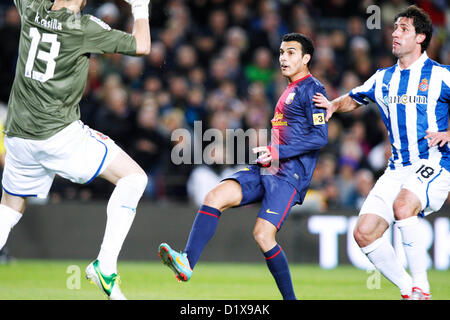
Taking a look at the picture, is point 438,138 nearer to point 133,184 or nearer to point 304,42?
point 304,42

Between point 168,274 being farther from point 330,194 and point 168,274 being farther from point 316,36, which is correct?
point 316,36

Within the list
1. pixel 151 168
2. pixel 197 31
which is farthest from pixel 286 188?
pixel 197 31

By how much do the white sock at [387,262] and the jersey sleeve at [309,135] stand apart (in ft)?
3.02

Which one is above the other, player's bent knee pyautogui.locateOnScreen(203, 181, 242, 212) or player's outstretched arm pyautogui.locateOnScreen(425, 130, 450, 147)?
player's outstretched arm pyautogui.locateOnScreen(425, 130, 450, 147)

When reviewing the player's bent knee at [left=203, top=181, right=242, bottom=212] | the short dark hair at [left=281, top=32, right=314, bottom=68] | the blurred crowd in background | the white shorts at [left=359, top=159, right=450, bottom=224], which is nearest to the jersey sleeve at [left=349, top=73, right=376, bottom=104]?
the short dark hair at [left=281, top=32, right=314, bottom=68]

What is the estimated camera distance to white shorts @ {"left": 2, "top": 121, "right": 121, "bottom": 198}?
16.6 feet

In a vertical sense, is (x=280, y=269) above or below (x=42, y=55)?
below

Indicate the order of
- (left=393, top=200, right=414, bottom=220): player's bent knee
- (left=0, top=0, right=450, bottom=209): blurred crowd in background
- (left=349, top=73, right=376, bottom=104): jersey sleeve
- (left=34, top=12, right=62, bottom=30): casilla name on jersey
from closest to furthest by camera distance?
1. (left=34, top=12, right=62, bottom=30): casilla name on jersey
2. (left=393, top=200, right=414, bottom=220): player's bent knee
3. (left=349, top=73, right=376, bottom=104): jersey sleeve
4. (left=0, top=0, right=450, bottom=209): blurred crowd in background

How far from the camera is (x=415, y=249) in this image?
5664 mm

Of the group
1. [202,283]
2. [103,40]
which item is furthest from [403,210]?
[202,283]

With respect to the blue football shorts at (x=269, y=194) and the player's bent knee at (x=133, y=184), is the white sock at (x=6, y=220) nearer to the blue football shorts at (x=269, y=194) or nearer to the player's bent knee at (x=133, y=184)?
the player's bent knee at (x=133, y=184)

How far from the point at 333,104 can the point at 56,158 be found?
2.42m

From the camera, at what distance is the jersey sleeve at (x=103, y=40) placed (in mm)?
4996

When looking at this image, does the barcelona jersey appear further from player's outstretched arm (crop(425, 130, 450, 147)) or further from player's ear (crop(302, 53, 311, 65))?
player's outstretched arm (crop(425, 130, 450, 147))
